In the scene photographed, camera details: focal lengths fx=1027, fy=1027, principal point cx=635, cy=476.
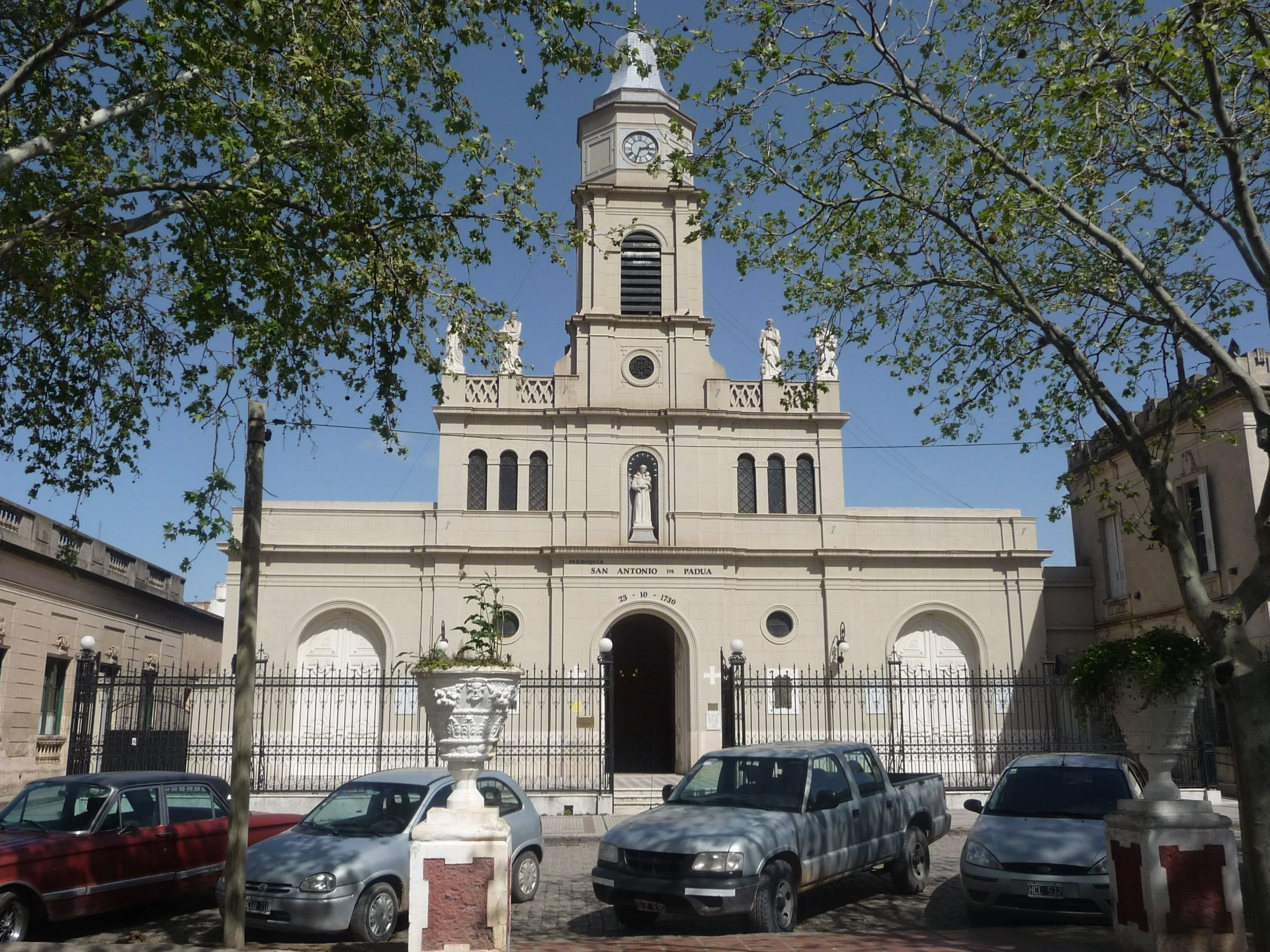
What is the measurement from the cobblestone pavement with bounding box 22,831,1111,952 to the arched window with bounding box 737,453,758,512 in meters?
15.2

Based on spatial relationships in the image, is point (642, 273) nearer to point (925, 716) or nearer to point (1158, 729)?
point (925, 716)

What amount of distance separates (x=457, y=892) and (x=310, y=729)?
1904 centimetres

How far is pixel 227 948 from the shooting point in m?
8.09

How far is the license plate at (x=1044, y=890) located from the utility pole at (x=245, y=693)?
6.79m

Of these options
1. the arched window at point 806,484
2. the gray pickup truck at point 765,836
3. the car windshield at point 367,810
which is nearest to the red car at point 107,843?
the car windshield at point 367,810

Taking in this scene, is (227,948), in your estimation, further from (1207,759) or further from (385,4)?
(1207,759)

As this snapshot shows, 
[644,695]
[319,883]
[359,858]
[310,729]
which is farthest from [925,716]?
[319,883]

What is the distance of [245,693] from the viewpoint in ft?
29.4

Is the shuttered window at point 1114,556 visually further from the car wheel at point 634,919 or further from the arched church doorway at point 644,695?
the car wheel at point 634,919

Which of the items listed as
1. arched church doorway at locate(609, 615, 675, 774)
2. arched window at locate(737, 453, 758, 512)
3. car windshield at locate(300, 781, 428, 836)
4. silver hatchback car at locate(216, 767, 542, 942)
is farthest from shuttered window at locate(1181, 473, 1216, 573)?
car windshield at locate(300, 781, 428, 836)

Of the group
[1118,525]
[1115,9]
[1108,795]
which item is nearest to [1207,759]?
[1118,525]

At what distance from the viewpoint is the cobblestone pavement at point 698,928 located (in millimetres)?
8312

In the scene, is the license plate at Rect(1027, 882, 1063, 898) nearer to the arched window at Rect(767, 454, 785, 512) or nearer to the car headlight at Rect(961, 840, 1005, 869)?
the car headlight at Rect(961, 840, 1005, 869)

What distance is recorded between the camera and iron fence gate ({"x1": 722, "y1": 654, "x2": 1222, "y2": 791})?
22938mm
